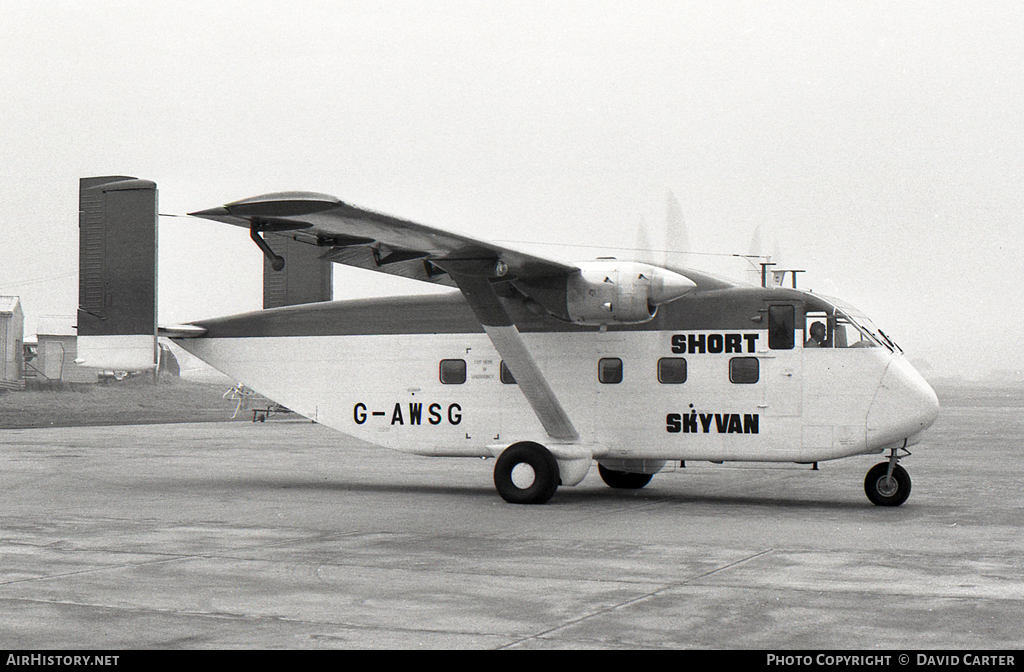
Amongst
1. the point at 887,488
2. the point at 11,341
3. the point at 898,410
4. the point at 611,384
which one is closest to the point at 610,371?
the point at 611,384

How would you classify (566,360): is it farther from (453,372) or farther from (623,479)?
(623,479)

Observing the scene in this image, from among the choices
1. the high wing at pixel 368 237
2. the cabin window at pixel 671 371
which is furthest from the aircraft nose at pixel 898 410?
the high wing at pixel 368 237

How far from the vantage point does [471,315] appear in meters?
16.8

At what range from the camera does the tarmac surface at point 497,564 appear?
695 cm

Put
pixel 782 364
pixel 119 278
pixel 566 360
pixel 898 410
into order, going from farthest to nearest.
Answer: pixel 566 360, pixel 119 278, pixel 782 364, pixel 898 410

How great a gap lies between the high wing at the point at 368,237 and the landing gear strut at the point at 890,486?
16.7ft

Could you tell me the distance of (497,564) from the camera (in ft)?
32.2

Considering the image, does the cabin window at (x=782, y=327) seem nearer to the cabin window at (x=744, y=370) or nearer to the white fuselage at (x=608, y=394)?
the white fuselage at (x=608, y=394)

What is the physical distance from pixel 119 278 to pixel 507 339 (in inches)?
234

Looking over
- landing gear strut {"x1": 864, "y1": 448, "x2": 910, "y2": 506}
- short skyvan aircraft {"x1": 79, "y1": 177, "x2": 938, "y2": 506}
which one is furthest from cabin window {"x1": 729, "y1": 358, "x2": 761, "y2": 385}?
landing gear strut {"x1": 864, "y1": 448, "x2": 910, "y2": 506}

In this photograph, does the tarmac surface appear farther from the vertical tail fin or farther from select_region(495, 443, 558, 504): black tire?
the vertical tail fin

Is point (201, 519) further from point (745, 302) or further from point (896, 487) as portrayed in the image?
point (896, 487)

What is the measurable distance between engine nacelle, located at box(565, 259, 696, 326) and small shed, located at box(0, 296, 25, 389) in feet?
195
